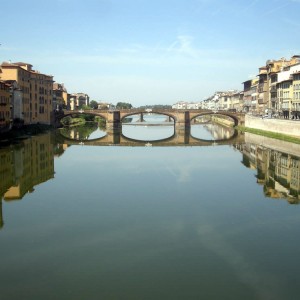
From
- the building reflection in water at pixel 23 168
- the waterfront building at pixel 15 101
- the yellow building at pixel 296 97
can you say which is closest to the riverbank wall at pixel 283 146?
the yellow building at pixel 296 97

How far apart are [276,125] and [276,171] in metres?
25.2

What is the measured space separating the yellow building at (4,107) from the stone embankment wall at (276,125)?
104 ft

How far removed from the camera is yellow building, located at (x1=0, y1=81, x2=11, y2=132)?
48.1 metres

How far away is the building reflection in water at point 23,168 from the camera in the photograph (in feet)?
76.5

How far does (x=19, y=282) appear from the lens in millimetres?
Result: 11281

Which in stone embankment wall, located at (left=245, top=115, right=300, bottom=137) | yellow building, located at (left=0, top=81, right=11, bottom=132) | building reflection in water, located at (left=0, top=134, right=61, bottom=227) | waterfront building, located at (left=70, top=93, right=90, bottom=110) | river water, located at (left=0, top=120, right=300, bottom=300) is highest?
waterfront building, located at (left=70, top=93, right=90, bottom=110)

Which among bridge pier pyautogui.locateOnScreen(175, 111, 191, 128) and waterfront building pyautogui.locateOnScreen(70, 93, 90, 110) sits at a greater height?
waterfront building pyautogui.locateOnScreen(70, 93, 90, 110)

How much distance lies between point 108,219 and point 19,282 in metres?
6.27

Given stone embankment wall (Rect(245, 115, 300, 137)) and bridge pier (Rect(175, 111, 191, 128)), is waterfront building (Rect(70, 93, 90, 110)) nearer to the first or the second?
bridge pier (Rect(175, 111, 191, 128))

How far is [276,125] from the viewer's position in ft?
177

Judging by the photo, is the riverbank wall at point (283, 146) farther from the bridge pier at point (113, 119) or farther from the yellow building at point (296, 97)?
the bridge pier at point (113, 119)

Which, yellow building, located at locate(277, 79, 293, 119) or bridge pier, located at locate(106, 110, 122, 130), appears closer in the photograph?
yellow building, located at locate(277, 79, 293, 119)

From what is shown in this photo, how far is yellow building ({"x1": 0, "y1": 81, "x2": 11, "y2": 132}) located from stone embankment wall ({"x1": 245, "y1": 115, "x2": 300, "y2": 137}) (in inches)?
1244

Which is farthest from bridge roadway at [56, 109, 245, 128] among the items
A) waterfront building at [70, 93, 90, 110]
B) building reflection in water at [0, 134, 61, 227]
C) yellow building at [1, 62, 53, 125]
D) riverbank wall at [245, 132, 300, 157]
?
waterfront building at [70, 93, 90, 110]
